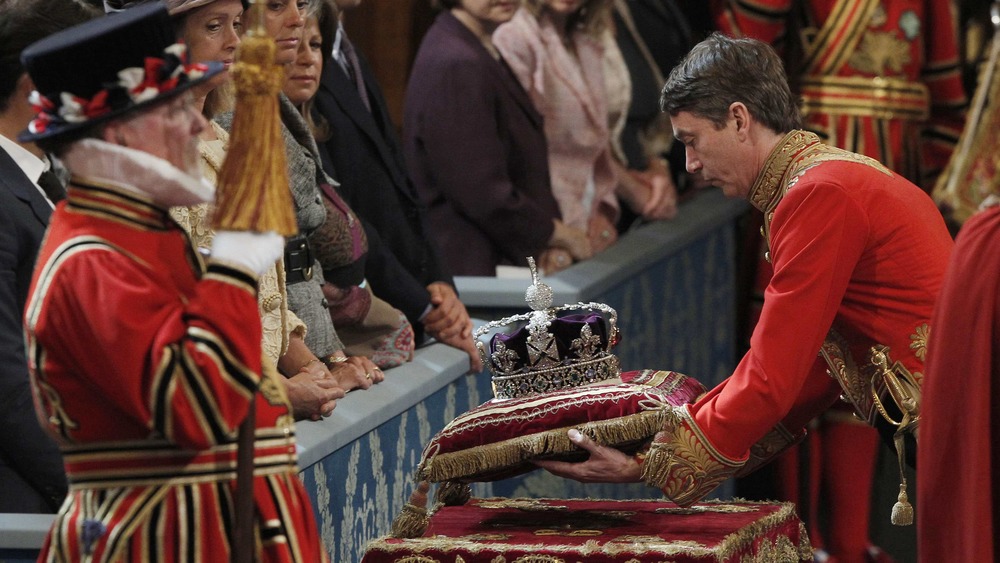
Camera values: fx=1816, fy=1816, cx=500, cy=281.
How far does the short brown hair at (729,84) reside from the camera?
365cm

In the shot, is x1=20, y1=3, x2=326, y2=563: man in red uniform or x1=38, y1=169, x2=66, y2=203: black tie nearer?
x1=20, y1=3, x2=326, y2=563: man in red uniform

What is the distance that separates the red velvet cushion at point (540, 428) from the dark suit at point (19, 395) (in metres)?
0.71

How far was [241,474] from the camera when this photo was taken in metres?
2.65

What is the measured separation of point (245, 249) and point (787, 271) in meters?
1.32

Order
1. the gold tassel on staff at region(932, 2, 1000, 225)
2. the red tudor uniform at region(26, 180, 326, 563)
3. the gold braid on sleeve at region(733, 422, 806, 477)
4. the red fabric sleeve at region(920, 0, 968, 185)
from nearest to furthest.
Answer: the red tudor uniform at region(26, 180, 326, 563), the gold tassel on staff at region(932, 2, 1000, 225), the gold braid on sleeve at region(733, 422, 806, 477), the red fabric sleeve at region(920, 0, 968, 185)

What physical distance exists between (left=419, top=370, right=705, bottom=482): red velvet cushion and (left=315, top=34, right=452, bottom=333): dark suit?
124 cm

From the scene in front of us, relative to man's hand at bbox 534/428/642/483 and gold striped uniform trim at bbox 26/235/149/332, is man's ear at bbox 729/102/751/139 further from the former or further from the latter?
gold striped uniform trim at bbox 26/235/149/332

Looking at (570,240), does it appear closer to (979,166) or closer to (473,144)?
(473,144)

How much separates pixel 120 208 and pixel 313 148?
5.13 ft

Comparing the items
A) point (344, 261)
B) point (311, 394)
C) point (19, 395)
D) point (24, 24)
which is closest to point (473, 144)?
point (344, 261)

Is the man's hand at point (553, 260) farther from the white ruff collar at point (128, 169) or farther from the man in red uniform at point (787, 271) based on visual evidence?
the white ruff collar at point (128, 169)

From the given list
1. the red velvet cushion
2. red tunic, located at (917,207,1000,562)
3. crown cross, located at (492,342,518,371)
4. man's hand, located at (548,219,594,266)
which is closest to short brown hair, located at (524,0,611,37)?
man's hand, located at (548,219,594,266)

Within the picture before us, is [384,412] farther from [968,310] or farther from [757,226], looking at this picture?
[757,226]

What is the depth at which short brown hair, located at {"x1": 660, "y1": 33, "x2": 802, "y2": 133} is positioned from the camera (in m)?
3.65
